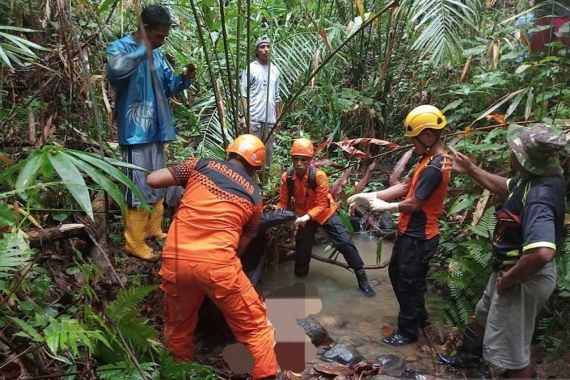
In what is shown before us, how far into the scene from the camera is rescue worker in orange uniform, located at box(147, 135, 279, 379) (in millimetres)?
2779

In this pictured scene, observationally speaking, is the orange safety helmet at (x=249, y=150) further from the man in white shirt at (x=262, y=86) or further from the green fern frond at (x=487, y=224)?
the man in white shirt at (x=262, y=86)

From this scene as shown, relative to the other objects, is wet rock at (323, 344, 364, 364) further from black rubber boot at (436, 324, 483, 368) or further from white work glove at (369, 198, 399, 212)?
white work glove at (369, 198, 399, 212)

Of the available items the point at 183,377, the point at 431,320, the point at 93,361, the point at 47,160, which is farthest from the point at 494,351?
the point at 47,160

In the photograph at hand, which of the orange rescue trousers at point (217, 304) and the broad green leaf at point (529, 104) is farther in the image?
the broad green leaf at point (529, 104)

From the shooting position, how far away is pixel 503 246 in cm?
277

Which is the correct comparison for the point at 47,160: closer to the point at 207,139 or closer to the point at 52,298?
the point at 52,298

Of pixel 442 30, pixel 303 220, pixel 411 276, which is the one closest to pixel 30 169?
pixel 411 276

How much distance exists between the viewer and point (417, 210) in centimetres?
343

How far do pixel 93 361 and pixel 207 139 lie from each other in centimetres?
345

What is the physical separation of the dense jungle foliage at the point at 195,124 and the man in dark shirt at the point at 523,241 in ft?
1.84

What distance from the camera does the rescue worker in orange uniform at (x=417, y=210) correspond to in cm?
327

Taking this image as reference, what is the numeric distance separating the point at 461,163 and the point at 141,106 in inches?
89.3

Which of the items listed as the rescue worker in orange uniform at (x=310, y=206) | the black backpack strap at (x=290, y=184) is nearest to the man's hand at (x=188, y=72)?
the rescue worker in orange uniform at (x=310, y=206)

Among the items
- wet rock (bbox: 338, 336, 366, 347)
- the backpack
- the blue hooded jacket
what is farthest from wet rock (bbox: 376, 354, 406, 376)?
the blue hooded jacket
